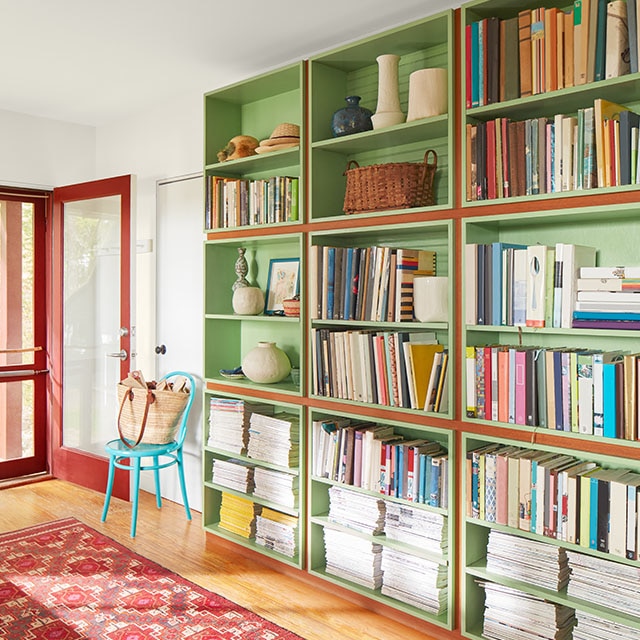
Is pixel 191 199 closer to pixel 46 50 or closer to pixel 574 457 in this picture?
pixel 46 50

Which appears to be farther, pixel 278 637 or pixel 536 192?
pixel 278 637

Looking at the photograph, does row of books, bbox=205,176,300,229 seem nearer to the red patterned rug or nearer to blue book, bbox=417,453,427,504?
blue book, bbox=417,453,427,504

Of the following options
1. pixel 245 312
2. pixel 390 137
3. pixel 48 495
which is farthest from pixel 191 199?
pixel 48 495

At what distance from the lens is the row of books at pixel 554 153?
2.13 meters

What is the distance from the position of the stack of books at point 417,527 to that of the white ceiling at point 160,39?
2.15 m

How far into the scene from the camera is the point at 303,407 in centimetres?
315

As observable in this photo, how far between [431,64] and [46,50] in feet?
6.55

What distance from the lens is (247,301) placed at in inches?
137

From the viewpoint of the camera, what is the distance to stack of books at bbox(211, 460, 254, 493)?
3.46 metres

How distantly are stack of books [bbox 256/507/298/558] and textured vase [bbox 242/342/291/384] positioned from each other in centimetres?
67

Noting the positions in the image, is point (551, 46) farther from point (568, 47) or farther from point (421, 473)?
point (421, 473)

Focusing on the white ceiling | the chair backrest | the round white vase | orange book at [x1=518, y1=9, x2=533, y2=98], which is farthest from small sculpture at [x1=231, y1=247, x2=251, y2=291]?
orange book at [x1=518, y1=9, x2=533, y2=98]

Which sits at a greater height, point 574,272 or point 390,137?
point 390,137

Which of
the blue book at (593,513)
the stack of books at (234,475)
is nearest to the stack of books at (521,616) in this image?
the blue book at (593,513)
